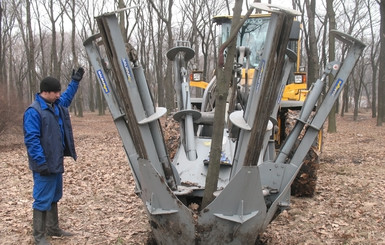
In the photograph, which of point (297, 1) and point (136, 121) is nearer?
point (136, 121)

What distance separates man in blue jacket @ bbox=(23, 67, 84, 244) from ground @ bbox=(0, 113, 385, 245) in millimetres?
535

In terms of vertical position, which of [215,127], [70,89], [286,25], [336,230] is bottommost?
[336,230]

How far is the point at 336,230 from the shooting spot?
5.04 metres

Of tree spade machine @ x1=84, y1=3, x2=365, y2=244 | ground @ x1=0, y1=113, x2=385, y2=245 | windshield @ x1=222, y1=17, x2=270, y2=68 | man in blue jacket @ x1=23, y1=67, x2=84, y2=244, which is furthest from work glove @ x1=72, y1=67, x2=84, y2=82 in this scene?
windshield @ x1=222, y1=17, x2=270, y2=68

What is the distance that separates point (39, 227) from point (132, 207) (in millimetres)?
1807

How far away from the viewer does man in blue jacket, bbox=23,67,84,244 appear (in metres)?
4.27

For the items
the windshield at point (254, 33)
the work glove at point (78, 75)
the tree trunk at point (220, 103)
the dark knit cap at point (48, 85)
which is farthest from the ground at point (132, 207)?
the windshield at point (254, 33)

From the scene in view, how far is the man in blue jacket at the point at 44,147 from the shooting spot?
14.0ft

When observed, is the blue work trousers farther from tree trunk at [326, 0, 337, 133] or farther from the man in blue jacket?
tree trunk at [326, 0, 337, 133]

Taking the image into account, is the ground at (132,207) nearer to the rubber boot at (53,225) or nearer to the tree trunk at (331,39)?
the rubber boot at (53,225)

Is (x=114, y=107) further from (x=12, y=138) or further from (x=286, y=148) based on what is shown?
(x=12, y=138)

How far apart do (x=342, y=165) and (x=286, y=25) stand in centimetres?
690

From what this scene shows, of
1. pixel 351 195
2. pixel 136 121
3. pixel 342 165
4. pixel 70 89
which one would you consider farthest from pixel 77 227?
pixel 342 165

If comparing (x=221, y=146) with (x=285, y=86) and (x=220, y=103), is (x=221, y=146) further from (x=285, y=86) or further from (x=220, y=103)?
(x=285, y=86)
